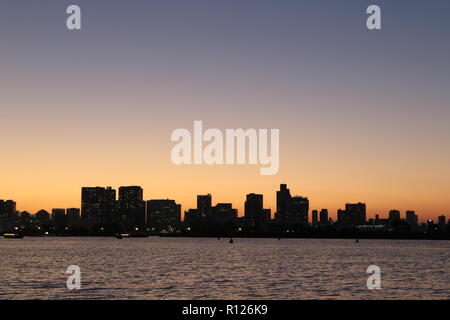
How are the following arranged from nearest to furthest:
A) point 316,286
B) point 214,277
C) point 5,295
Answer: point 5,295
point 316,286
point 214,277

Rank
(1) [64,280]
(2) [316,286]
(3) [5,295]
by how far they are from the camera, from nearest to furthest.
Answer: (3) [5,295] → (2) [316,286] → (1) [64,280]

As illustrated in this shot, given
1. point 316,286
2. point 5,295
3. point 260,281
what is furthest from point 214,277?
point 5,295
